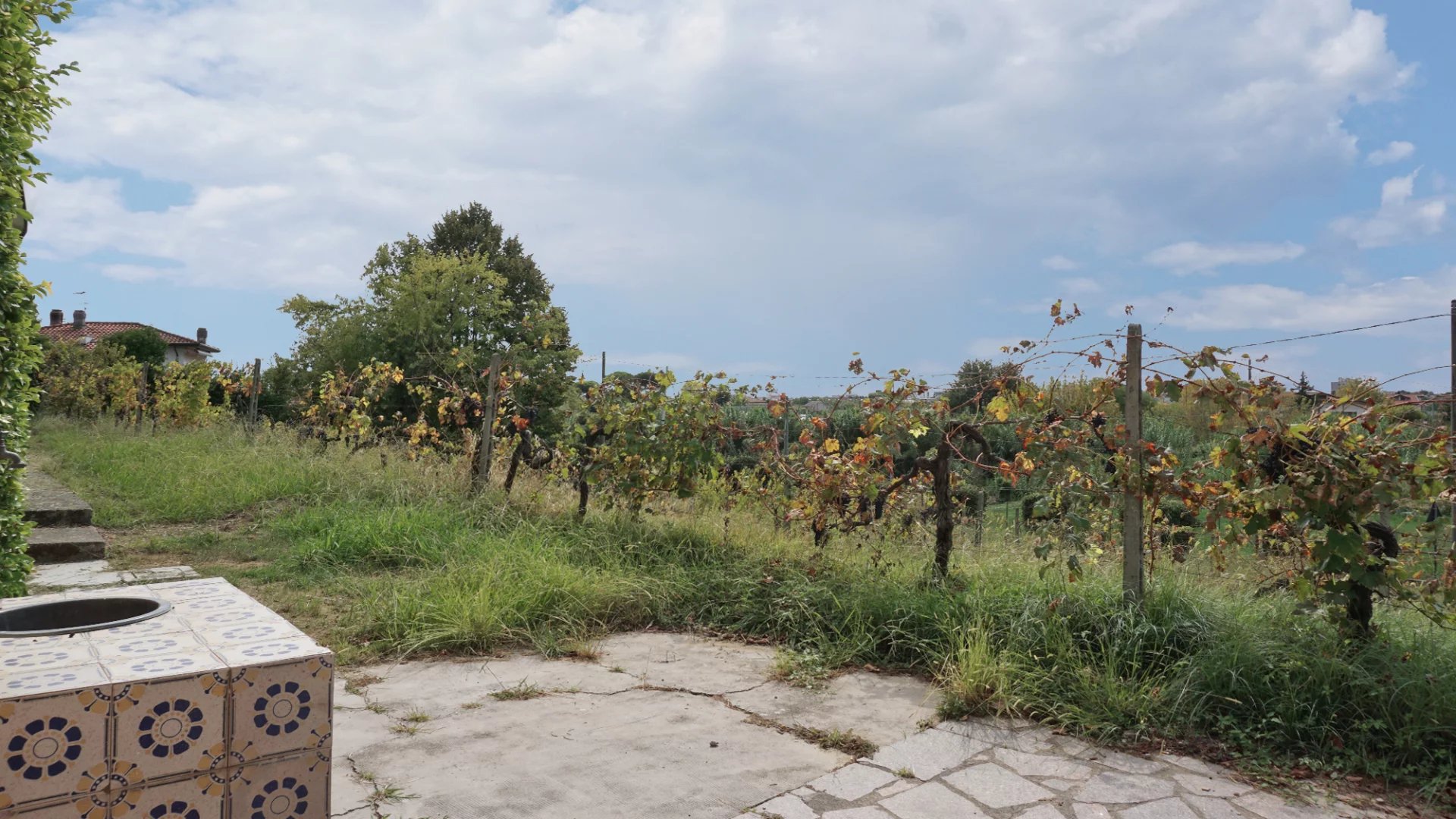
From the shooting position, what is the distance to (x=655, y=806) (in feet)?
8.02

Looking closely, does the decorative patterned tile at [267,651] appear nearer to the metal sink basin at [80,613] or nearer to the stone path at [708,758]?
the metal sink basin at [80,613]

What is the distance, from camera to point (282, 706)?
165 centimetres

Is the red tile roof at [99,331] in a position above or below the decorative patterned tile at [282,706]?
above

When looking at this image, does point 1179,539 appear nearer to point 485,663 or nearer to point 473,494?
point 485,663

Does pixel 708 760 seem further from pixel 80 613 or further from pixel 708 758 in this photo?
pixel 80 613

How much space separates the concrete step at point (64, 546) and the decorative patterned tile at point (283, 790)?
18.3 feet

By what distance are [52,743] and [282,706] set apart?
0.34 metres

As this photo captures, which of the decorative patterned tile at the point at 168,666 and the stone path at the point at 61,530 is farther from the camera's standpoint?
the stone path at the point at 61,530

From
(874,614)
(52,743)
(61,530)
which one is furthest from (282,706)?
(61,530)

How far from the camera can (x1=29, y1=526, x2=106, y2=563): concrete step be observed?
5.91 m

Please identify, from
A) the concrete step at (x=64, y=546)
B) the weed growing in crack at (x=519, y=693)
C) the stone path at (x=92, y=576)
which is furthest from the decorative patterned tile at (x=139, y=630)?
the concrete step at (x=64, y=546)

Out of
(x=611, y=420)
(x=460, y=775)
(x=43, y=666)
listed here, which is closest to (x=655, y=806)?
(x=460, y=775)

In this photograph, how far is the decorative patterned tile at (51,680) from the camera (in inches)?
57.3

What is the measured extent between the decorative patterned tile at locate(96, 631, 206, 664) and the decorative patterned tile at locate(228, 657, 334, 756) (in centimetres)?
17
